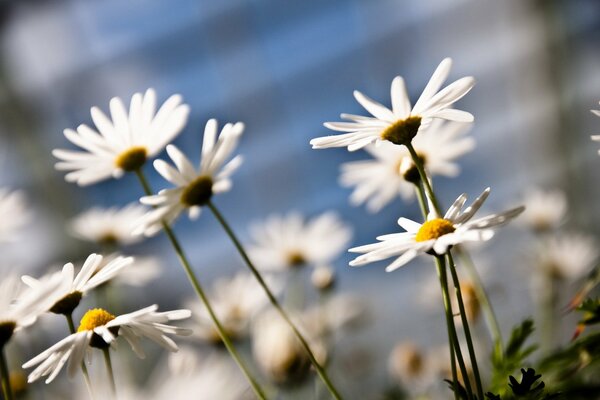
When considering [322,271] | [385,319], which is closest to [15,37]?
[385,319]

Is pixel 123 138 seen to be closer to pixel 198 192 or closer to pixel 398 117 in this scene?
pixel 198 192

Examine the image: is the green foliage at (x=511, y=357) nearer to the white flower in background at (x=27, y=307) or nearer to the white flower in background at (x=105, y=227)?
the white flower in background at (x=27, y=307)

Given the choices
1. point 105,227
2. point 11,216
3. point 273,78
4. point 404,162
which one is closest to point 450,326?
point 404,162

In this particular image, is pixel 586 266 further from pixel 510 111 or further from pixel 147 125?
pixel 510 111

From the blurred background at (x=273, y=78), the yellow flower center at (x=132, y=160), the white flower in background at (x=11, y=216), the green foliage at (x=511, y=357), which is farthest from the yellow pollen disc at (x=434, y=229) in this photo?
the blurred background at (x=273, y=78)

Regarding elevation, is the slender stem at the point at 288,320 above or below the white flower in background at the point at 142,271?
below

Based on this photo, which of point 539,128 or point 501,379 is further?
point 539,128

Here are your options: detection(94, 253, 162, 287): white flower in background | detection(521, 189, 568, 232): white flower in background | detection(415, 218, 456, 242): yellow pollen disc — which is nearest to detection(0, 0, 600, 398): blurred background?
detection(521, 189, 568, 232): white flower in background
